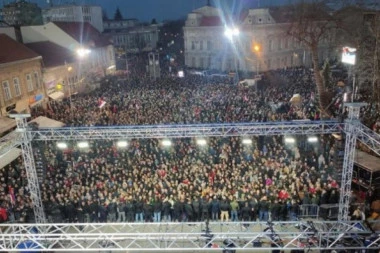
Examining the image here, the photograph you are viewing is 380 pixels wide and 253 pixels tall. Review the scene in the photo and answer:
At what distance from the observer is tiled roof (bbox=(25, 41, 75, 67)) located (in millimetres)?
34625

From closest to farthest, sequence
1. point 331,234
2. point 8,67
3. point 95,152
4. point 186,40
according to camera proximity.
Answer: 1. point 331,234
2. point 95,152
3. point 8,67
4. point 186,40

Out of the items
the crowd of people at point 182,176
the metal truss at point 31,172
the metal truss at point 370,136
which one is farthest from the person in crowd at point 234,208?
the metal truss at point 31,172

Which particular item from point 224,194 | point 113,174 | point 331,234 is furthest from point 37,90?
point 331,234

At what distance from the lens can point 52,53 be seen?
120ft

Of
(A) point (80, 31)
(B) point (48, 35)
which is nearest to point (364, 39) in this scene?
(B) point (48, 35)

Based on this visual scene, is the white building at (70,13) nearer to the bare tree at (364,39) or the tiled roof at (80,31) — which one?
the tiled roof at (80,31)

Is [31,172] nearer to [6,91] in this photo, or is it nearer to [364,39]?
[6,91]

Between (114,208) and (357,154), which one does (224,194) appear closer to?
(114,208)

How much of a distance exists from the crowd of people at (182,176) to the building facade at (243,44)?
22.2 meters

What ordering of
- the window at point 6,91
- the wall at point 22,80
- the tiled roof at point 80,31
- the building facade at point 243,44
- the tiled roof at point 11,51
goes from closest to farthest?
the wall at point 22,80, the window at point 6,91, the tiled roof at point 11,51, the tiled roof at point 80,31, the building facade at point 243,44

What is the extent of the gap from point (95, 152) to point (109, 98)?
37.0 ft

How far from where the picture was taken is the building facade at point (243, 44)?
151 ft

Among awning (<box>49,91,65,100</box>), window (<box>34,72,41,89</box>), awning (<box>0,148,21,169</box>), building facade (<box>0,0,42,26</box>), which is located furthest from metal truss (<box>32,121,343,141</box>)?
building facade (<box>0,0,42,26</box>)

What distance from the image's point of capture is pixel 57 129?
15.8 meters
